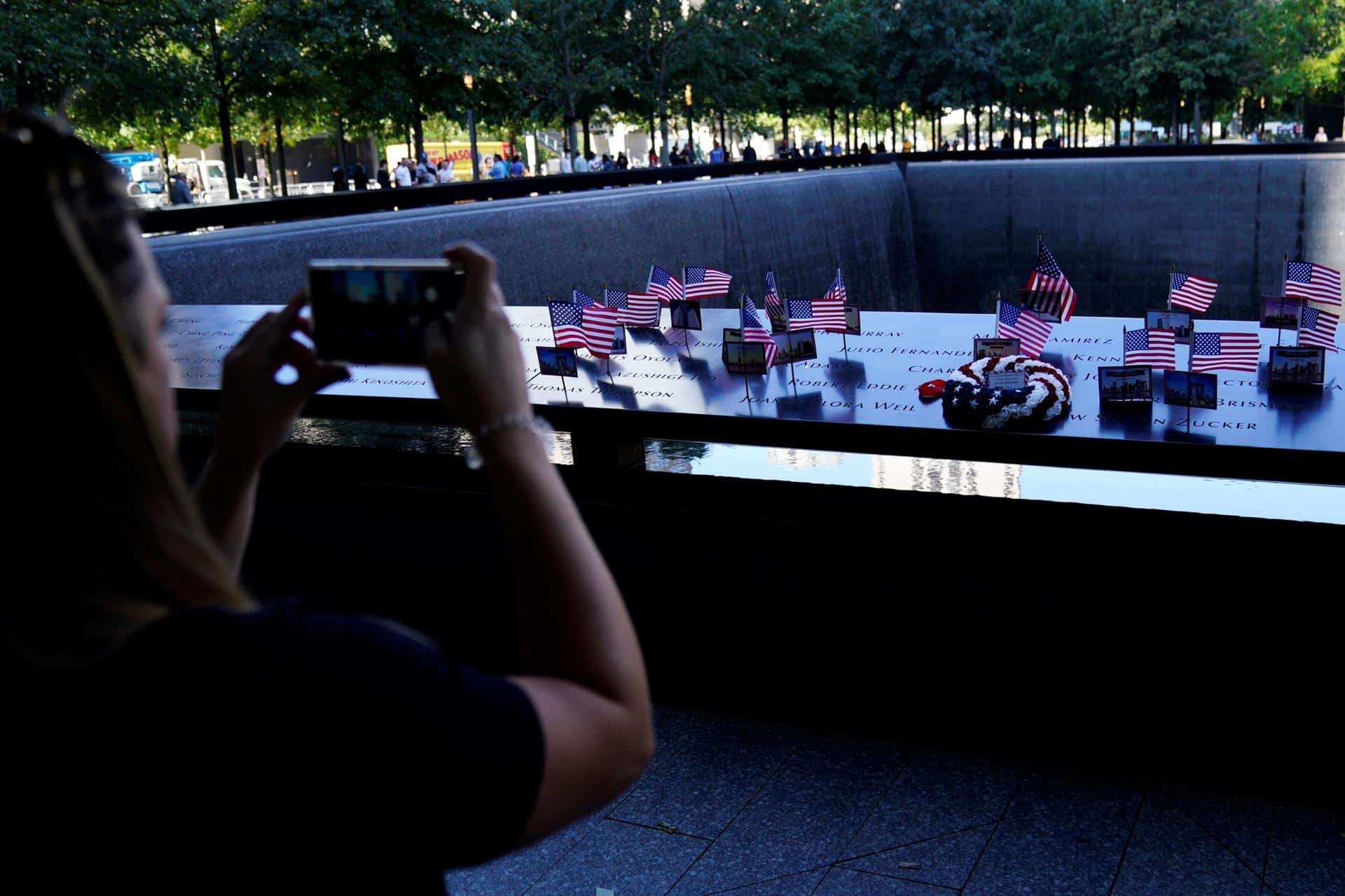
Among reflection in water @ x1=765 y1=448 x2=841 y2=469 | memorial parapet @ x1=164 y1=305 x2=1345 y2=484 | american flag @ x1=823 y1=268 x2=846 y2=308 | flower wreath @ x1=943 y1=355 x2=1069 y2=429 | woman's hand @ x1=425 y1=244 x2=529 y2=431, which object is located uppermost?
woman's hand @ x1=425 y1=244 x2=529 y2=431

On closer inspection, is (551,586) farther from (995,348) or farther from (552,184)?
(552,184)

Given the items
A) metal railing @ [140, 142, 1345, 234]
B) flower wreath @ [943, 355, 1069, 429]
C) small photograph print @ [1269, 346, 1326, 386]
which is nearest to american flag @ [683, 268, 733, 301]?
flower wreath @ [943, 355, 1069, 429]

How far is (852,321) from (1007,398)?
6.29 ft

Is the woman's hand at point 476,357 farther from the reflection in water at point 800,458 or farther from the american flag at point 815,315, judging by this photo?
the american flag at point 815,315

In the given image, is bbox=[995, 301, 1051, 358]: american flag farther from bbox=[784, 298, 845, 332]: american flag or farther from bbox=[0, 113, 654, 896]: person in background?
bbox=[0, 113, 654, 896]: person in background

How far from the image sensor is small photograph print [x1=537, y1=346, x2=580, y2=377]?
5.69 metres

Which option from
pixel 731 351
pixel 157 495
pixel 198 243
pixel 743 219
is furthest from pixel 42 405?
pixel 743 219

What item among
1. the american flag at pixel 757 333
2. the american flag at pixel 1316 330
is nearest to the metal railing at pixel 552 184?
the american flag at pixel 757 333

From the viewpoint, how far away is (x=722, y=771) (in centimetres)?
473

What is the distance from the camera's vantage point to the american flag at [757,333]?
5812mm

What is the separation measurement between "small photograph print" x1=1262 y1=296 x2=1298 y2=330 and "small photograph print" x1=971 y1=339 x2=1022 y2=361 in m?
1.46

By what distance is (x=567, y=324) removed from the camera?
19.8ft

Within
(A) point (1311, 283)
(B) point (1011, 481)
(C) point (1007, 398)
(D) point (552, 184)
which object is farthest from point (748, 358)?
(D) point (552, 184)

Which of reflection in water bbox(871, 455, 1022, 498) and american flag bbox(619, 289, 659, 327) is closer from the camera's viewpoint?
reflection in water bbox(871, 455, 1022, 498)
